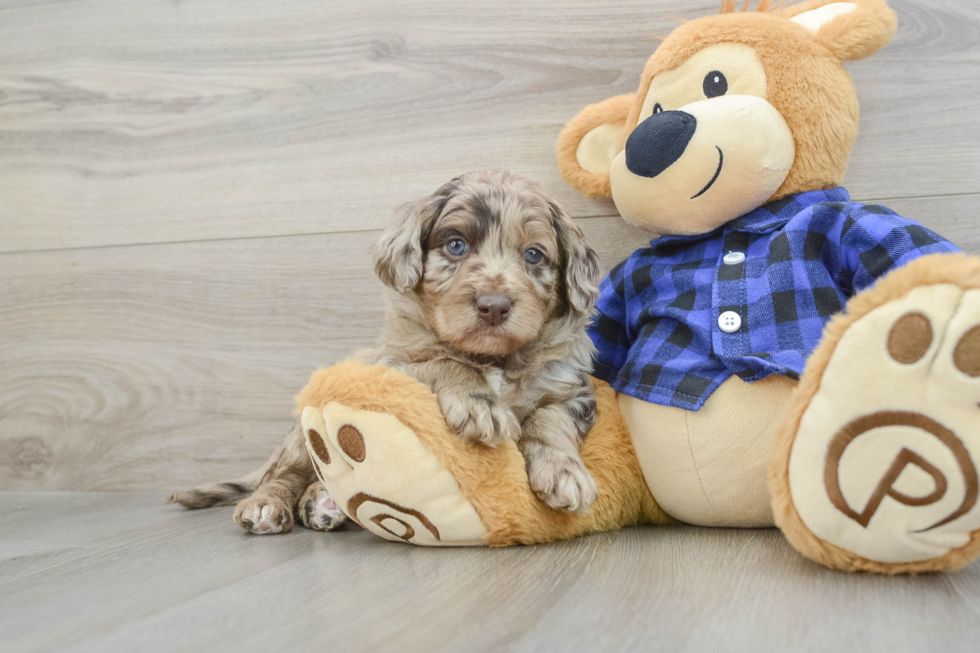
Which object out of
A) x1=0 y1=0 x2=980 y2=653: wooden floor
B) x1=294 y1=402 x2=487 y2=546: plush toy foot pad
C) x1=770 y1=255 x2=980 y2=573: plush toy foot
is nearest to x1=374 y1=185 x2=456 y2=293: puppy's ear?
x1=294 y1=402 x2=487 y2=546: plush toy foot pad

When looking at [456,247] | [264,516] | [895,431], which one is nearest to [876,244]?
[895,431]

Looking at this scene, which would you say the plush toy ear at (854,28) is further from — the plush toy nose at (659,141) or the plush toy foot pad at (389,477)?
the plush toy foot pad at (389,477)

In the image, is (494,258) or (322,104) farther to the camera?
(322,104)

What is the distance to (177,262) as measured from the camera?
249 cm

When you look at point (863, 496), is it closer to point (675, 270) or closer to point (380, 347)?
point (675, 270)

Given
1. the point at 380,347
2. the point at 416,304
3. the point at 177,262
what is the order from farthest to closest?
1. the point at 177,262
2. the point at 380,347
3. the point at 416,304

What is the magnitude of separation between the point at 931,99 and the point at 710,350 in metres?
1.10

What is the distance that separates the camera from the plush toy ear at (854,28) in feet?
5.14

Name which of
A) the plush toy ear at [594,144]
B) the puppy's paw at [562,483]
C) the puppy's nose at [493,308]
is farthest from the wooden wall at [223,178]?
the puppy's paw at [562,483]

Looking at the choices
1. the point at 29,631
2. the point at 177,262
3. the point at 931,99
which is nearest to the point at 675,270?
the point at 931,99

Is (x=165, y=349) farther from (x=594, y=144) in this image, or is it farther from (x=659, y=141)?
(x=659, y=141)

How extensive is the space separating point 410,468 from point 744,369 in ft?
2.35

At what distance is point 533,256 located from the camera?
5.50 ft

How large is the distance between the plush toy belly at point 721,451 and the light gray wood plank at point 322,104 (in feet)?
2.80
